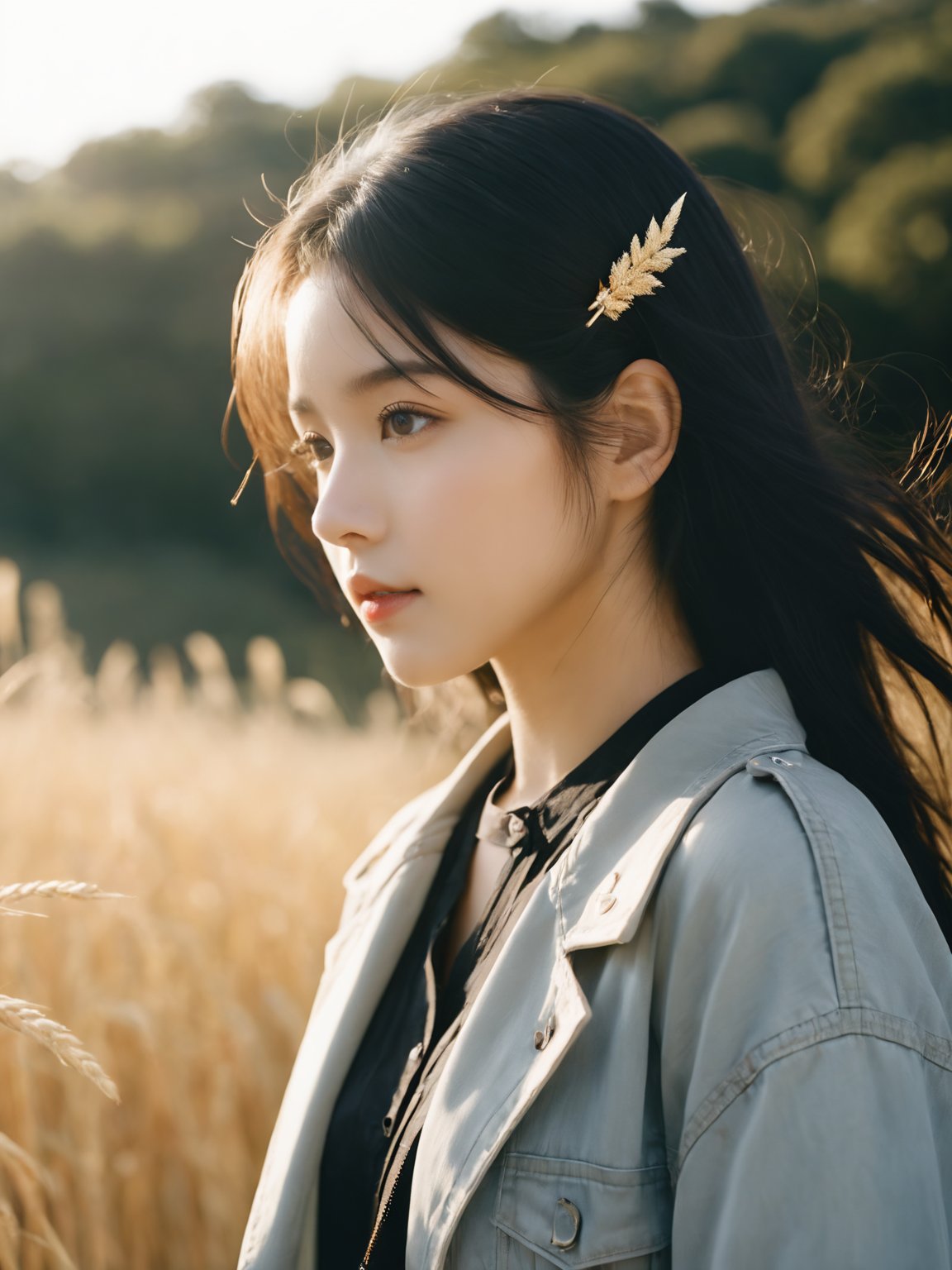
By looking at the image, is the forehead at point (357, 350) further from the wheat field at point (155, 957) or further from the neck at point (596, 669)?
the wheat field at point (155, 957)

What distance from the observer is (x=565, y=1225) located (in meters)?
1.06

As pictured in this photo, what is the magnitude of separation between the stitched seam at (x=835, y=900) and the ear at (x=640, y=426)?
465 mm

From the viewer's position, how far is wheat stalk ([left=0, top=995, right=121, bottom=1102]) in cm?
87

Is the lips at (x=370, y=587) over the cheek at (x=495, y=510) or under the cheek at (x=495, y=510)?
under

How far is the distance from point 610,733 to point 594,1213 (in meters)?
0.56

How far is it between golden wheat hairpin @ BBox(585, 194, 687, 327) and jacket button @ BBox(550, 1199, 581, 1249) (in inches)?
36.5


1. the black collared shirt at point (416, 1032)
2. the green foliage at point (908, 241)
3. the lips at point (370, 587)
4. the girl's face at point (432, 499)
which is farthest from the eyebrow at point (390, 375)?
the green foliage at point (908, 241)

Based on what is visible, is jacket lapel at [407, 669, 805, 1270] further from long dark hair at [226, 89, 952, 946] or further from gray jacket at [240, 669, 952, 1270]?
long dark hair at [226, 89, 952, 946]

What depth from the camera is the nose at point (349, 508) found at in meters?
1.30

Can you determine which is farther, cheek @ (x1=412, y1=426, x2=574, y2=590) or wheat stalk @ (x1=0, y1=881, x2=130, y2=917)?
cheek @ (x1=412, y1=426, x2=574, y2=590)

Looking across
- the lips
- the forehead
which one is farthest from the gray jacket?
the forehead

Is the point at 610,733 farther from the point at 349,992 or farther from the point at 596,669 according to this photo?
the point at 349,992

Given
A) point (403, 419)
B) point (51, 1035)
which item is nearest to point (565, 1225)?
point (51, 1035)

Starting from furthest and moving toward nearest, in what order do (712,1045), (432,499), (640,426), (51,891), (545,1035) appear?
(640,426), (432,499), (545,1035), (712,1045), (51,891)
